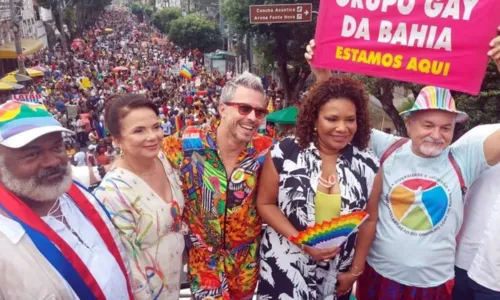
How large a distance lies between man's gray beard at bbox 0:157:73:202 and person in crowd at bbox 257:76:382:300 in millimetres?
1093

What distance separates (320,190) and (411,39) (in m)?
1.07

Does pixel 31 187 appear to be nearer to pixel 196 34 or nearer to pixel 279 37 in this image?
pixel 279 37

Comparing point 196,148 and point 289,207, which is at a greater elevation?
point 196,148

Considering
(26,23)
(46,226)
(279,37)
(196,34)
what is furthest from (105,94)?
(26,23)

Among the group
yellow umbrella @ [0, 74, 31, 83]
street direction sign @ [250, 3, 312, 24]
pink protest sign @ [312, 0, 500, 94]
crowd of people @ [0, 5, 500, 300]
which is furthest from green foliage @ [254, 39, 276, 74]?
crowd of people @ [0, 5, 500, 300]

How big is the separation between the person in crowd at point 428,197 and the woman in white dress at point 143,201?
3.94ft

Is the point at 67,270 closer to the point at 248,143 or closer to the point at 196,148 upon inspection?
the point at 196,148

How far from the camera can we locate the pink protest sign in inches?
95.6

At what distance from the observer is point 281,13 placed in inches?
367

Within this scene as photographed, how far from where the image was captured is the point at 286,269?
250 centimetres

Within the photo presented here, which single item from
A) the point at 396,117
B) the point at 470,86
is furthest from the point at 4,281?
the point at 396,117

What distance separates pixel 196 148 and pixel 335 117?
83 cm

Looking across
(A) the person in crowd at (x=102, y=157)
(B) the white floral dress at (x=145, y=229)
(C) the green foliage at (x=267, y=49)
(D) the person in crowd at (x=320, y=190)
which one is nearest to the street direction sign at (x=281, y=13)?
(A) the person in crowd at (x=102, y=157)

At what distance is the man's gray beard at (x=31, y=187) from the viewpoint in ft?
6.14
